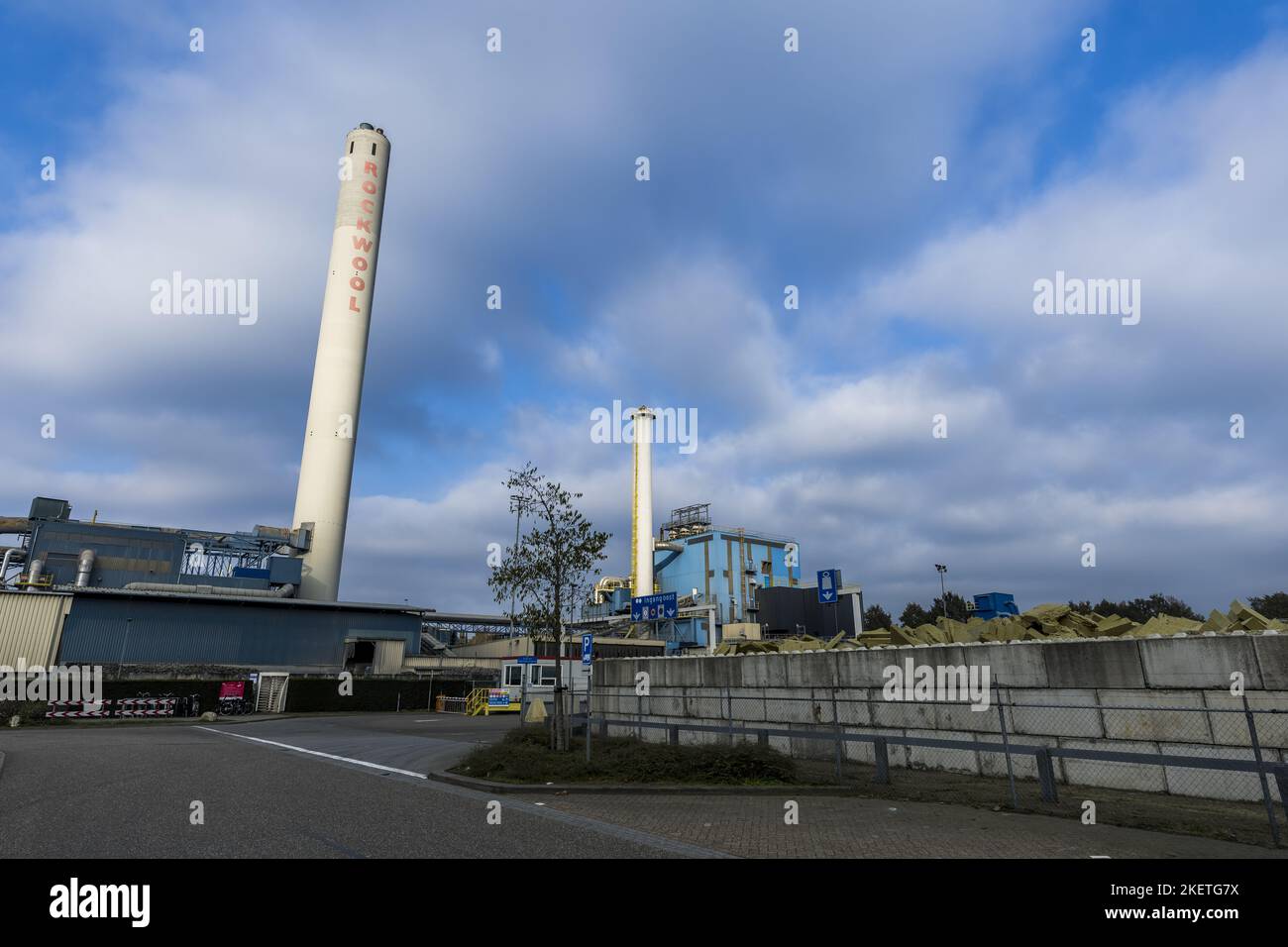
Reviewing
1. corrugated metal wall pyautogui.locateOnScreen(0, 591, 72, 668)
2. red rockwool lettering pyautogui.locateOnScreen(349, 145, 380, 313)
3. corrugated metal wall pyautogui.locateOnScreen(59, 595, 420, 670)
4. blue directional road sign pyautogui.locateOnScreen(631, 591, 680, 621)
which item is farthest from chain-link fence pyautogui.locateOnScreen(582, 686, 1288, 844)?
red rockwool lettering pyautogui.locateOnScreen(349, 145, 380, 313)

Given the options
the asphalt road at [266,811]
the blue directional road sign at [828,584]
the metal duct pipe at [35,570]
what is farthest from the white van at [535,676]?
the metal duct pipe at [35,570]

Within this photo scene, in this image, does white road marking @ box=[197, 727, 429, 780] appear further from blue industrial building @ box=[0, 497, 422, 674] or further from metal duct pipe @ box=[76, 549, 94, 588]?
metal duct pipe @ box=[76, 549, 94, 588]

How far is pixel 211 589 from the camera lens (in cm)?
5425

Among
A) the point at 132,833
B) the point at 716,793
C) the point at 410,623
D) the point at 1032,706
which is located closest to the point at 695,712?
the point at 716,793

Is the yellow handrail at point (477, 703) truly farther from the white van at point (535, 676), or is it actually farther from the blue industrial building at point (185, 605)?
the blue industrial building at point (185, 605)

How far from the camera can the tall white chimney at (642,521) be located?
78.4 metres

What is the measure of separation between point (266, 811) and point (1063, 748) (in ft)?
40.7

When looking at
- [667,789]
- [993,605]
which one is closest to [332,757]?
[667,789]

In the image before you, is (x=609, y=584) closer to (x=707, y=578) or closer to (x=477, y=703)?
(x=707, y=578)

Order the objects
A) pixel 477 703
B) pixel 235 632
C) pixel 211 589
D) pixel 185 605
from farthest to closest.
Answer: pixel 211 589
pixel 235 632
pixel 185 605
pixel 477 703

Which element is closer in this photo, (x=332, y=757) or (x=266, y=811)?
(x=266, y=811)

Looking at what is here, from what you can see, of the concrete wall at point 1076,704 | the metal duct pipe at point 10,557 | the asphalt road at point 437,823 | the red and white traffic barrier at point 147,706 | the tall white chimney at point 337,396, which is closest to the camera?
the asphalt road at point 437,823

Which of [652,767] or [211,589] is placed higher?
[211,589]

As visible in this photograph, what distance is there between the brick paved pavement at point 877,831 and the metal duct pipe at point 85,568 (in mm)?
60032
